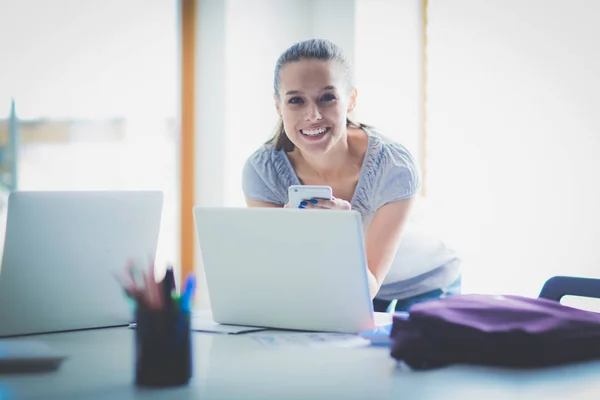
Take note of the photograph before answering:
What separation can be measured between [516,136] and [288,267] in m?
2.38

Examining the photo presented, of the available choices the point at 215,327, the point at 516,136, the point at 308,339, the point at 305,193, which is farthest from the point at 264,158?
the point at 516,136

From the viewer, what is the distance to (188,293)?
937mm

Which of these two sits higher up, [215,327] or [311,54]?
[311,54]

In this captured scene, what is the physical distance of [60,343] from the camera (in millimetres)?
1245

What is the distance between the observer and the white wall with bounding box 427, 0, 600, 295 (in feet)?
9.86

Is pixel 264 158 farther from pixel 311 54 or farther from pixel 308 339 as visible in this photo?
pixel 308 339

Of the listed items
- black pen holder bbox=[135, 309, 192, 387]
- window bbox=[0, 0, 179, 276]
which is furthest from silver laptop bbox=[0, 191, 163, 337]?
window bbox=[0, 0, 179, 276]

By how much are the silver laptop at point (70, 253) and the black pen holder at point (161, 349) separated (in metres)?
0.37

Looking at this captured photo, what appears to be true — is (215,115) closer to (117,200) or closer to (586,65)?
(586,65)

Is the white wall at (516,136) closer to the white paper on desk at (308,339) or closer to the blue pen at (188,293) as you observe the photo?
the white paper on desk at (308,339)

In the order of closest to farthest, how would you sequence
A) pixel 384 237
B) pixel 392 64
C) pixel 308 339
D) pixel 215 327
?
pixel 308 339, pixel 215 327, pixel 384 237, pixel 392 64

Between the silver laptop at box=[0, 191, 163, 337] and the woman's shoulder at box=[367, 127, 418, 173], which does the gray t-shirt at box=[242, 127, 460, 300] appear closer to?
the woman's shoulder at box=[367, 127, 418, 173]

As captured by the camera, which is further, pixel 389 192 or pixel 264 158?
pixel 264 158

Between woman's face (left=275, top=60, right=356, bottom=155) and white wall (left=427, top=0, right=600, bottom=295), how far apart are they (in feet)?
4.93
